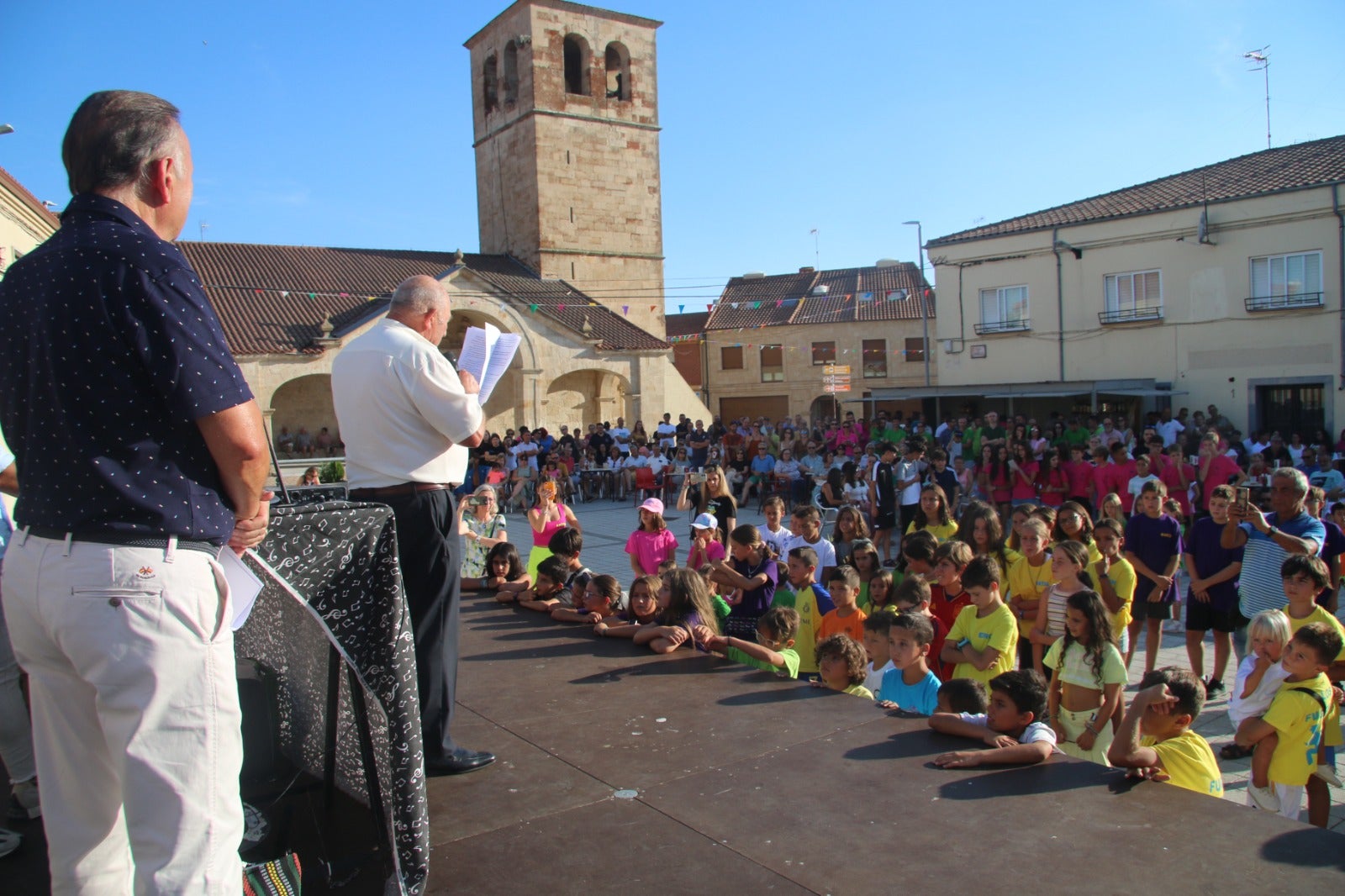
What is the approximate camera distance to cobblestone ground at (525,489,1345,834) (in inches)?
186

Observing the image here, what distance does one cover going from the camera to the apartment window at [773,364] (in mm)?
44625

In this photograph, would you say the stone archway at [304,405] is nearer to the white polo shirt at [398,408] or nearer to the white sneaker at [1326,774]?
the white polo shirt at [398,408]

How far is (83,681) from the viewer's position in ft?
5.76

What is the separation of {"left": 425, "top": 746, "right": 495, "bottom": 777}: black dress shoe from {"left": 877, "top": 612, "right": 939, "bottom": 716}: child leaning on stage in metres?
2.13

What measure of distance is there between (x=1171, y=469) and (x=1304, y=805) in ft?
24.5

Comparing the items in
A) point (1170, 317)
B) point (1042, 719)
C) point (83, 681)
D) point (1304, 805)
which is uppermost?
point (1170, 317)

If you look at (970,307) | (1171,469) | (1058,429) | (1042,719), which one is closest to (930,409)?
(970,307)

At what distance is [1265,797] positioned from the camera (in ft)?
13.0

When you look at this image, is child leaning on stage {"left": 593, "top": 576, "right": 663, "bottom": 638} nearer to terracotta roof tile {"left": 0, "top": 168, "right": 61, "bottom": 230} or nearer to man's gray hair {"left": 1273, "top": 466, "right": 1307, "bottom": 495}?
man's gray hair {"left": 1273, "top": 466, "right": 1307, "bottom": 495}

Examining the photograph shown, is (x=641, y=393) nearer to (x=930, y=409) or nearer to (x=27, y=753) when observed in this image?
(x=930, y=409)

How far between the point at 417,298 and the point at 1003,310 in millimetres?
23160

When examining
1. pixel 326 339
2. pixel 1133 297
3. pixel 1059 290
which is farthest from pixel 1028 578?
pixel 326 339

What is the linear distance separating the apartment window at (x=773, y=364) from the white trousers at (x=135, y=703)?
4335 centimetres

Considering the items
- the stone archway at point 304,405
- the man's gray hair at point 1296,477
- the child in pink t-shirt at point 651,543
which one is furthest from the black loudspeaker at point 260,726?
the stone archway at point 304,405
